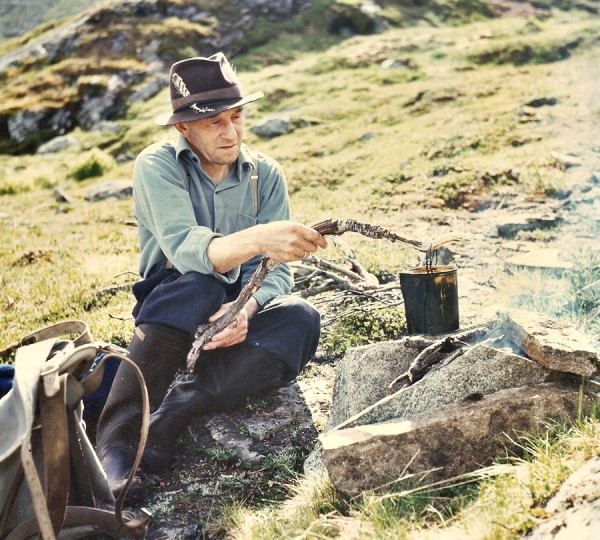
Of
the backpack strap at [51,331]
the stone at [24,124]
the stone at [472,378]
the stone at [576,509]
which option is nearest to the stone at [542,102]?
the stone at [472,378]

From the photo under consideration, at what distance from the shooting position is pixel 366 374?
126 inches

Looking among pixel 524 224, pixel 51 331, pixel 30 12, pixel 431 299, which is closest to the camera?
pixel 51 331

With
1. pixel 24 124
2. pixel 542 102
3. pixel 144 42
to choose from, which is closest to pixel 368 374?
pixel 542 102

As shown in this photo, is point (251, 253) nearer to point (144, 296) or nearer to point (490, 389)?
point (144, 296)

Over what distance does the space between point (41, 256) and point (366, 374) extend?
5724 mm

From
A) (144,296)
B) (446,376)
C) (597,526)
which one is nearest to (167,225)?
(144,296)

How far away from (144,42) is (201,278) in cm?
2503

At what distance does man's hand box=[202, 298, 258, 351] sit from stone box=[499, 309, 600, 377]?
52.9 inches

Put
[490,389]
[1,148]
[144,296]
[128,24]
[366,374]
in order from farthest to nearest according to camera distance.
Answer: [128,24]
[1,148]
[144,296]
[366,374]
[490,389]

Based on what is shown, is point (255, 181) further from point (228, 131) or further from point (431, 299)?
point (431, 299)

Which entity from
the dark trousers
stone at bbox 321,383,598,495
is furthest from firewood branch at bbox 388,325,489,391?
the dark trousers

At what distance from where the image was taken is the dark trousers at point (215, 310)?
3207 mm

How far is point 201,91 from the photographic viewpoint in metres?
3.44

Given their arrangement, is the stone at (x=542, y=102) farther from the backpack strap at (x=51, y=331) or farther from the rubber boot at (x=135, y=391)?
the backpack strap at (x=51, y=331)
